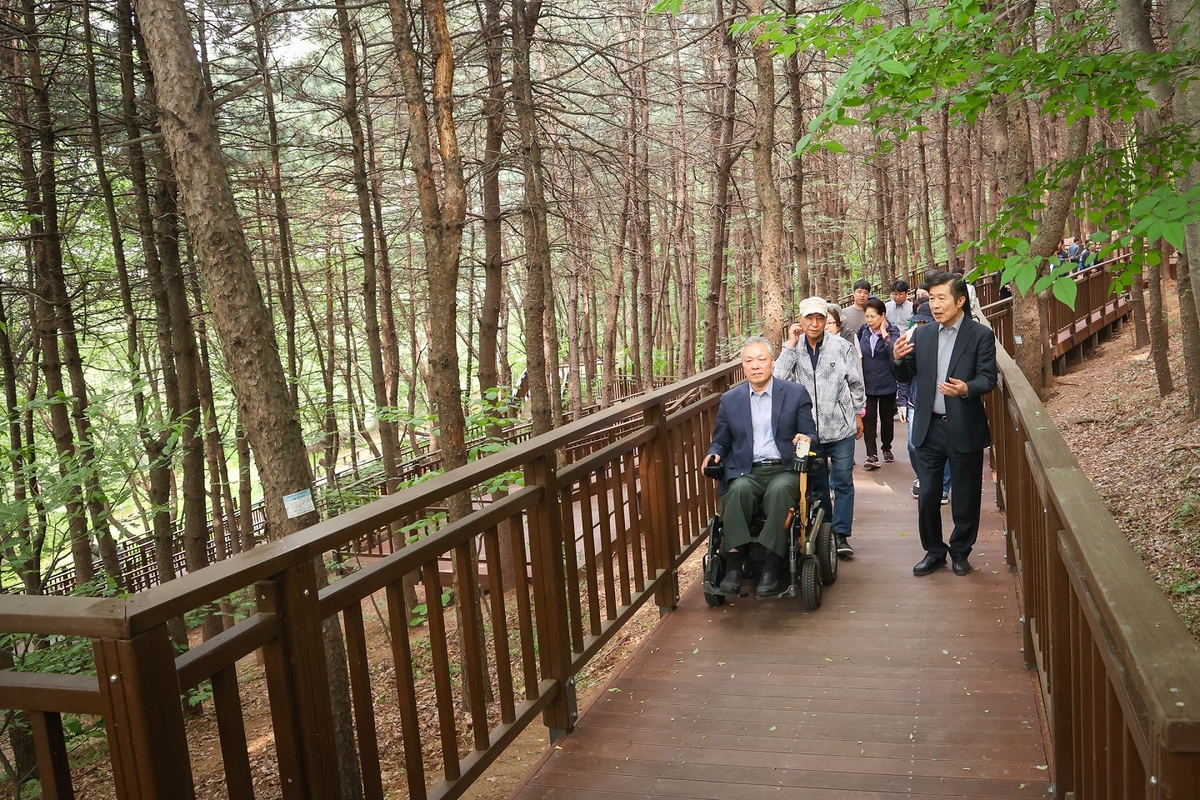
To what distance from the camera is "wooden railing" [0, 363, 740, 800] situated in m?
1.79

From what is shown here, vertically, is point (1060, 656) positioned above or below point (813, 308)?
below

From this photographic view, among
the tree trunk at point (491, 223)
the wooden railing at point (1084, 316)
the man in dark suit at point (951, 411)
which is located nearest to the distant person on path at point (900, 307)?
the man in dark suit at point (951, 411)

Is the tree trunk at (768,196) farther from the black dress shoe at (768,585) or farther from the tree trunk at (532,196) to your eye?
the black dress shoe at (768,585)

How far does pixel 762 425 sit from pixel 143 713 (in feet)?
13.8

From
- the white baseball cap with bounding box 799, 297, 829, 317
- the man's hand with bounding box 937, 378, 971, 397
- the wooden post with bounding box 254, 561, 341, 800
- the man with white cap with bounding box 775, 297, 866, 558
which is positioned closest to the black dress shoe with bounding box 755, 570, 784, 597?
the man with white cap with bounding box 775, 297, 866, 558

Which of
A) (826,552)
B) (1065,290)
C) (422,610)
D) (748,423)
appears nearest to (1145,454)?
(826,552)

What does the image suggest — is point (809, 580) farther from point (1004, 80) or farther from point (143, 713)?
point (143, 713)

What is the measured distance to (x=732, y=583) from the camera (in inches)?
206

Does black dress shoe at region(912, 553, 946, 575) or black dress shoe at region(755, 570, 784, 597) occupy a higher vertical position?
black dress shoe at region(755, 570, 784, 597)

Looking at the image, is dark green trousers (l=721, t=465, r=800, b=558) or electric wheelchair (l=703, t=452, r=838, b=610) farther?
electric wheelchair (l=703, t=452, r=838, b=610)

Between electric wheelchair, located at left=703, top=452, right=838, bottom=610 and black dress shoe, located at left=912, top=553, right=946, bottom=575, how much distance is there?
0.79 m

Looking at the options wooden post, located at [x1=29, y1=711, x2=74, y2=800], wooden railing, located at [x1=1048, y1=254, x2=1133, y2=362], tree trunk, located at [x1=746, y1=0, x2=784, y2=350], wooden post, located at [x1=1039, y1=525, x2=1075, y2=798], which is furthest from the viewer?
wooden railing, located at [x1=1048, y1=254, x2=1133, y2=362]

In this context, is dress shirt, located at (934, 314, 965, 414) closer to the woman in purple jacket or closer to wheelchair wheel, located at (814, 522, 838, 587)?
wheelchair wheel, located at (814, 522, 838, 587)

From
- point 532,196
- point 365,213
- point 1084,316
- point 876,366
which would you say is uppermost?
point 365,213
